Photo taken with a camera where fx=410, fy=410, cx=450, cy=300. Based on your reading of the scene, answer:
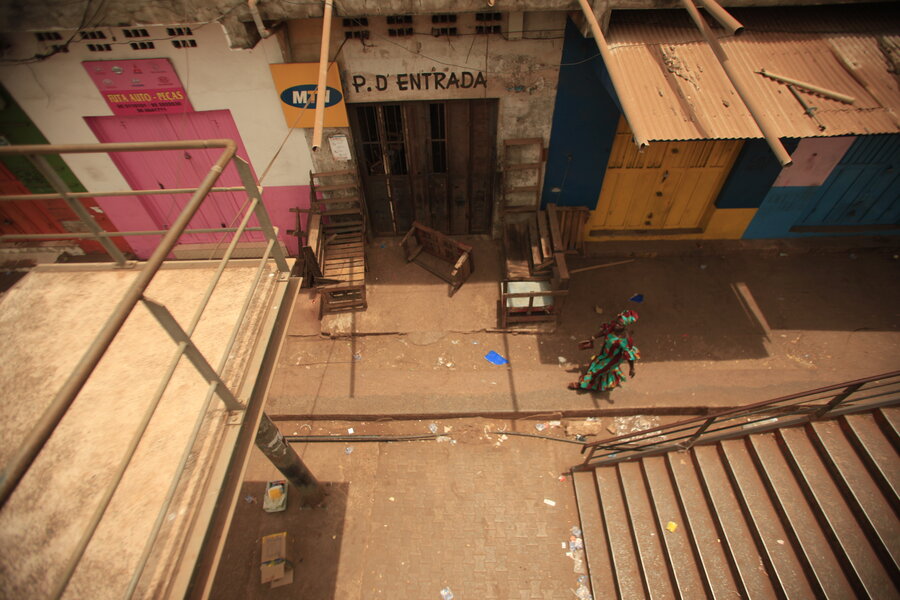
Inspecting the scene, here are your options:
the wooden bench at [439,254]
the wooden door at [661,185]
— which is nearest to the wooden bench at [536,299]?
the wooden bench at [439,254]

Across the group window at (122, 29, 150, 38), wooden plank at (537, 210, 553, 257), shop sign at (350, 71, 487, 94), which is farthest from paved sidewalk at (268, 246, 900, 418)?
window at (122, 29, 150, 38)

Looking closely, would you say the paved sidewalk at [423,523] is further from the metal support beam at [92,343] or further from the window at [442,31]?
A: the window at [442,31]

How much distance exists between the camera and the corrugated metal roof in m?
5.34

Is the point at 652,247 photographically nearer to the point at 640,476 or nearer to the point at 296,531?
the point at 640,476

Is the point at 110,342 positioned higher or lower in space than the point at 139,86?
lower

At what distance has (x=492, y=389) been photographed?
22.4 feet

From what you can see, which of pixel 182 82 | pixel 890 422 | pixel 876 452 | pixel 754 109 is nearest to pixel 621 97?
pixel 754 109

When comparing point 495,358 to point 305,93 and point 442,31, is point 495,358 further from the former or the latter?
point 305,93

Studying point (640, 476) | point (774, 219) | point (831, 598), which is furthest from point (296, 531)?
point (774, 219)

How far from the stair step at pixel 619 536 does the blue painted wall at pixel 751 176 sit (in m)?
6.12

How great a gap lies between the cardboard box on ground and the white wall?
6.39 metres

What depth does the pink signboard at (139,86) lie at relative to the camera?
6.59 metres

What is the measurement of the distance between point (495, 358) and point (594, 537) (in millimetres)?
3002

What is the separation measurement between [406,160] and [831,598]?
847 cm
